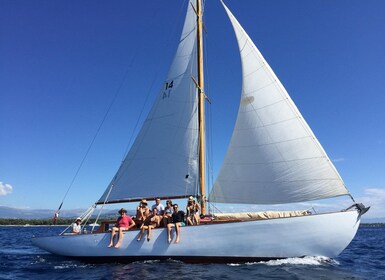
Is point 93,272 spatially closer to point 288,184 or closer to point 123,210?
point 123,210

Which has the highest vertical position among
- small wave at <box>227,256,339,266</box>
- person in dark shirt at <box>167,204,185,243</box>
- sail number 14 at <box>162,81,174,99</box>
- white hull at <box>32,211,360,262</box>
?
sail number 14 at <box>162,81,174,99</box>

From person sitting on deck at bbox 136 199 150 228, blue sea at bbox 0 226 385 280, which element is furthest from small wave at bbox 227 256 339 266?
person sitting on deck at bbox 136 199 150 228

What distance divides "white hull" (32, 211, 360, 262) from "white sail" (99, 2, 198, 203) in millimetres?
2674

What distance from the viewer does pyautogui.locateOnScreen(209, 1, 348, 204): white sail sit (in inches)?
444

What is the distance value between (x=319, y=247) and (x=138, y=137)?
887 centimetres

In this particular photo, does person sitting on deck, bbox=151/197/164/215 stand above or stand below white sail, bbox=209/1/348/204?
below

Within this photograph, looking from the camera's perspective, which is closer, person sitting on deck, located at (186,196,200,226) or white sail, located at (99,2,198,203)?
person sitting on deck, located at (186,196,200,226)

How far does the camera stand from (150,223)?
1215cm

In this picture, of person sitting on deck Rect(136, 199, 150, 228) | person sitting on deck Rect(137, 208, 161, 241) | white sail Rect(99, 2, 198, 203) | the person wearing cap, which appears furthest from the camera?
the person wearing cap

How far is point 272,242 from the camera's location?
36.5 feet

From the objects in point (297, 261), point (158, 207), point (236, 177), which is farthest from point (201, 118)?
point (297, 261)

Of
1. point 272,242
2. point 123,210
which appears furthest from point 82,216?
point 272,242

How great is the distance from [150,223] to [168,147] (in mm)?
3729

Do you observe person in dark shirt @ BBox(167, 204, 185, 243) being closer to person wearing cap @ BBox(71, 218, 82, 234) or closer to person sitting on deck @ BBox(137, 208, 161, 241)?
person sitting on deck @ BBox(137, 208, 161, 241)
